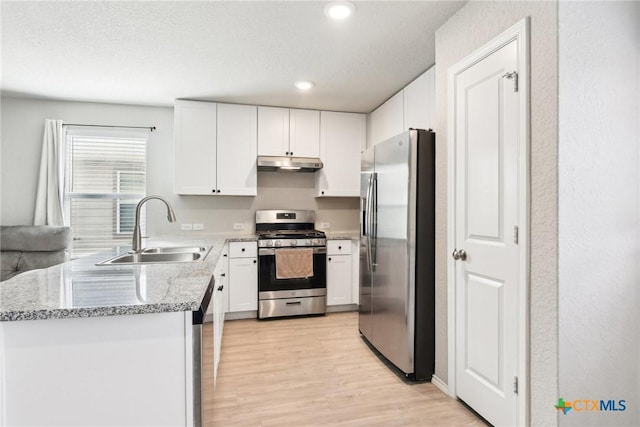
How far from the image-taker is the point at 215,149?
3711 millimetres

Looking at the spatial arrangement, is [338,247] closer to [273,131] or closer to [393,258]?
[393,258]

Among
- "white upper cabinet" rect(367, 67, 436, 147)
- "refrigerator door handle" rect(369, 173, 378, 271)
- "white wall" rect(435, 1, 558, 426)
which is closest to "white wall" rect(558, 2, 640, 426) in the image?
"white wall" rect(435, 1, 558, 426)

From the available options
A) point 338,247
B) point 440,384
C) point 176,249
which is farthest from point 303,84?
point 440,384

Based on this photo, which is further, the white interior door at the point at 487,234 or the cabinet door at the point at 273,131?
the cabinet door at the point at 273,131

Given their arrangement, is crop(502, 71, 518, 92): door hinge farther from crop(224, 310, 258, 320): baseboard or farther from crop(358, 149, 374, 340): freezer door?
crop(224, 310, 258, 320): baseboard

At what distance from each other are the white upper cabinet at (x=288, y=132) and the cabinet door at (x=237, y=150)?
0.10 m

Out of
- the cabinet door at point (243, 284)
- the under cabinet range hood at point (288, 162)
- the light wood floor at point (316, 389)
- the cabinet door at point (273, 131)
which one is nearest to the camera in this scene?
the light wood floor at point (316, 389)

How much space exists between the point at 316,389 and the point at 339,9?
2.36 metres

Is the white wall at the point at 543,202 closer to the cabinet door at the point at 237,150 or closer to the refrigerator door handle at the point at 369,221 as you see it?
the refrigerator door handle at the point at 369,221

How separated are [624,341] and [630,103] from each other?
1.06 meters

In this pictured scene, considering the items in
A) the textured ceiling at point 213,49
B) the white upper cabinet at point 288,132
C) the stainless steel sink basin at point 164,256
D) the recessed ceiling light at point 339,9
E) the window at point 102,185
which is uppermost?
the textured ceiling at point 213,49

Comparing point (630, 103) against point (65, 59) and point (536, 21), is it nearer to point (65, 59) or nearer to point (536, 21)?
point (536, 21)

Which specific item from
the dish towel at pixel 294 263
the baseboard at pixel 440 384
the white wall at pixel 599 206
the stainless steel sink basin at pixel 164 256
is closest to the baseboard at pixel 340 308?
the dish towel at pixel 294 263

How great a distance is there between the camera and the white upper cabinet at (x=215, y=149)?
3633mm
